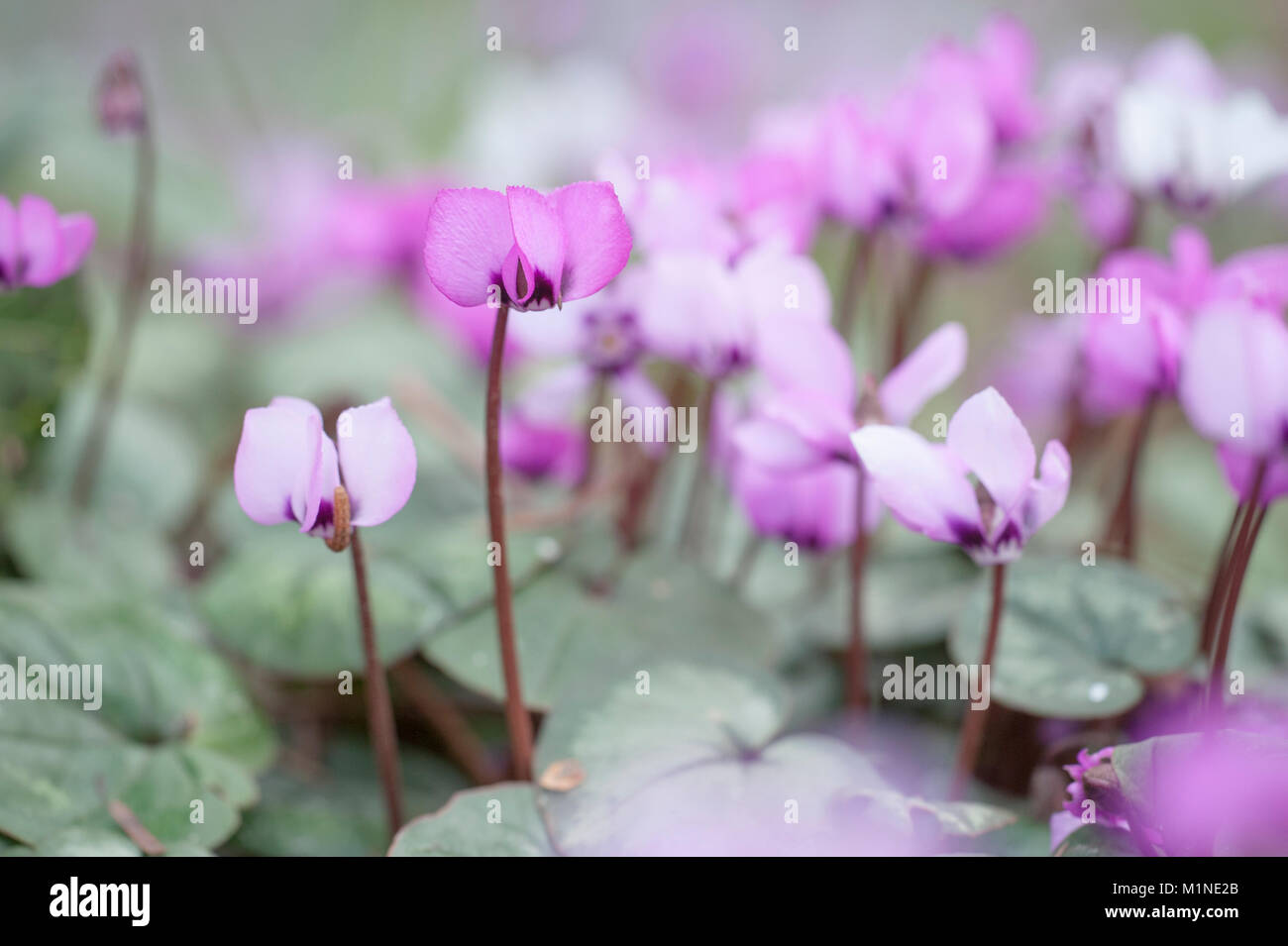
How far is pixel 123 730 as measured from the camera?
1.69 feet

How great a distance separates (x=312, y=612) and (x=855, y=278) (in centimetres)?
36

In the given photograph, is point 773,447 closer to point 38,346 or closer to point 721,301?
point 721,301

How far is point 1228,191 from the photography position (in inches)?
23.7

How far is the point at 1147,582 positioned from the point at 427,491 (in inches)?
18.2

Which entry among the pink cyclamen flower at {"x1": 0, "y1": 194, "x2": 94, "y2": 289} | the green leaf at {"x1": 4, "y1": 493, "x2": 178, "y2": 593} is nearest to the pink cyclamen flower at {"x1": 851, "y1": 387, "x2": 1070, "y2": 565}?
the pink cyclamen flower at {"x1": 0, "y1": 194, "x2": 94, "y2": 289}

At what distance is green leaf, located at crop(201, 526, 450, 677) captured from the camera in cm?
53

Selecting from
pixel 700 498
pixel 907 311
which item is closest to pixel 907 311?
pixel 907 311

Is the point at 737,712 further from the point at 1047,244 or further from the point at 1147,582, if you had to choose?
the point at 1047,244

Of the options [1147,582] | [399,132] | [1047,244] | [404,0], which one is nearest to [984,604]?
[1147,582]

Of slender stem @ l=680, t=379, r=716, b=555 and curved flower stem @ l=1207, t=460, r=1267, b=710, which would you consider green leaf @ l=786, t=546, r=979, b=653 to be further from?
curved flower stem @ l=1207, t=460, r=1267, b=710

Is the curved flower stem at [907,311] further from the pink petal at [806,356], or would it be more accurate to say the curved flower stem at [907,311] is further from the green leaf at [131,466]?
the green leaf at [131,466]

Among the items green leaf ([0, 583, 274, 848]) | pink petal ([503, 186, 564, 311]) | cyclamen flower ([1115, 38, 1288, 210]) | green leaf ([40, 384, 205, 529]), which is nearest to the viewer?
pink petal ([503, 186, 564, 311])

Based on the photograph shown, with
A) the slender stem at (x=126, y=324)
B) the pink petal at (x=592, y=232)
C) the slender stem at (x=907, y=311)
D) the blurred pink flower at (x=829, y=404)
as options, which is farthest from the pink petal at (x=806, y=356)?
the slender stem at (x=126, y=324)

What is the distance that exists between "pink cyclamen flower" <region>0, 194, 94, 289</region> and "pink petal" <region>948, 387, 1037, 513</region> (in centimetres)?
37
